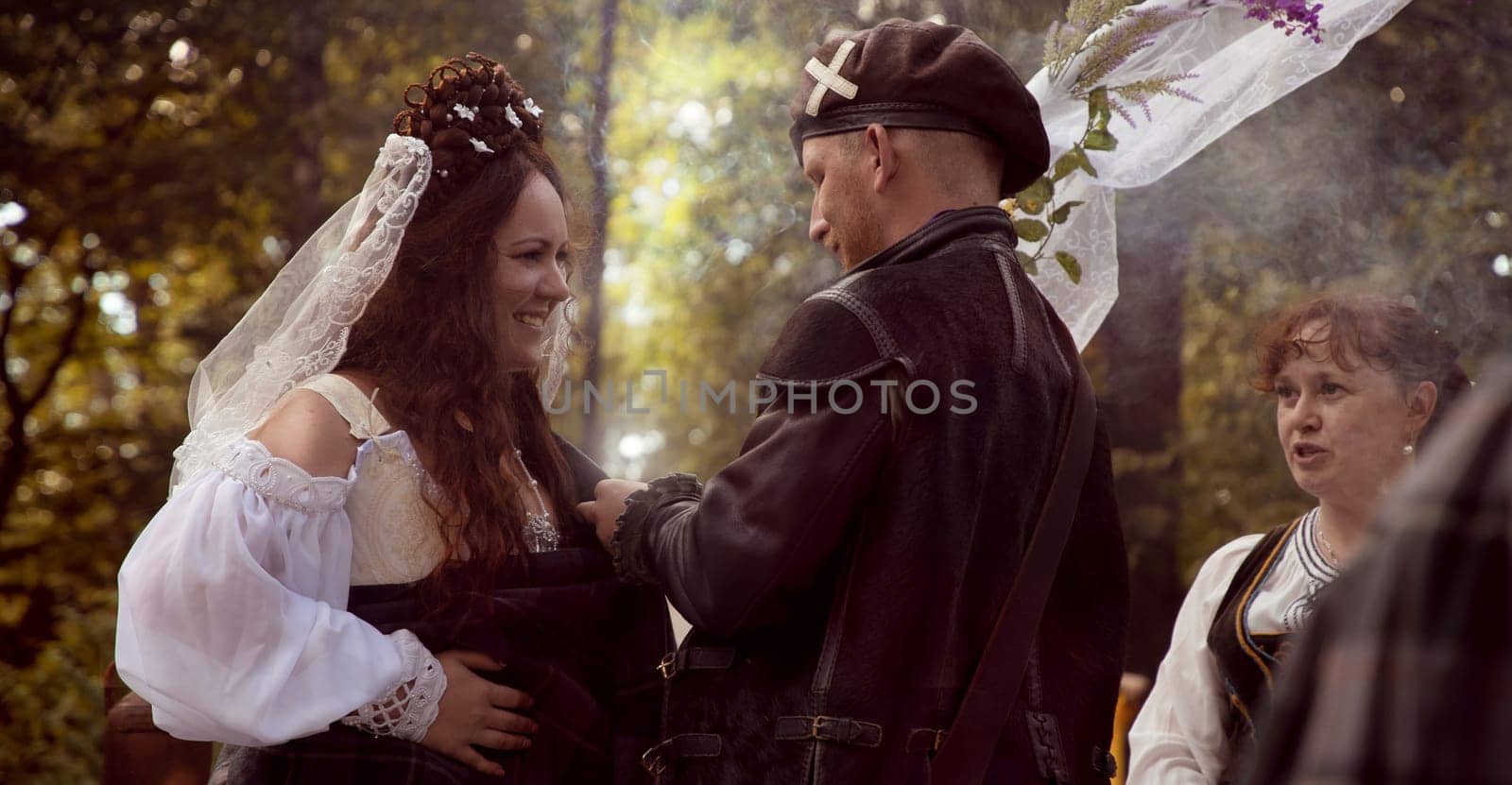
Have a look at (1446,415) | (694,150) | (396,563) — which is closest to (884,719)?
(396,563)

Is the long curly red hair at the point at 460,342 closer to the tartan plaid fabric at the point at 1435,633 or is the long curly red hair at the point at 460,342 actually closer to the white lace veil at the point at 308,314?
the white lace veil at the point at 308,314

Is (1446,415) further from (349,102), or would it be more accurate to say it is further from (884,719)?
(349,102)

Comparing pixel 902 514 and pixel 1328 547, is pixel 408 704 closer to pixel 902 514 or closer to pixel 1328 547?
pixel 902 514

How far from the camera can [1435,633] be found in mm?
751

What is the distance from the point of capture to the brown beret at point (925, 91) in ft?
8.71

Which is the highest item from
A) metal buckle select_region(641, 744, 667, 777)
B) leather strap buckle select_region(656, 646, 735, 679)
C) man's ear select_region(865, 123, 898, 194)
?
man's ear select_region(865, 123, 898, 194)

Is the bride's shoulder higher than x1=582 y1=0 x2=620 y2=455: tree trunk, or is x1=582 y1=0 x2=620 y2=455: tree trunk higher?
x1=582 y1=0 x2=620 y2=455: tree trunk

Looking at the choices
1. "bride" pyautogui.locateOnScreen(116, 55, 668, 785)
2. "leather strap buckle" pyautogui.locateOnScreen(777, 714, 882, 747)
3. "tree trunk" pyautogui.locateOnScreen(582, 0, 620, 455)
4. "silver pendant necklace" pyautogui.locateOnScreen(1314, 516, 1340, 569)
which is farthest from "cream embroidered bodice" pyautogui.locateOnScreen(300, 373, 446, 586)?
"tree trunk" pyautogui.locateOnScreen(582, 0, 620, 455)

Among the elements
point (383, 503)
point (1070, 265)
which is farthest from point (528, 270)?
point (1070, 265)

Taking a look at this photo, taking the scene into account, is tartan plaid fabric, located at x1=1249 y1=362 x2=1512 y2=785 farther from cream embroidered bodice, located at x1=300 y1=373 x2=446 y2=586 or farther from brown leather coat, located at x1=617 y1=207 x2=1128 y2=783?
cream embroidered bodice, located at x1=300 y1=373 x2=446 y2=586

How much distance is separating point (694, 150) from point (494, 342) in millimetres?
6775

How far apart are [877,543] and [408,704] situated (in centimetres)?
93

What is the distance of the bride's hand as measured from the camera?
262 centimetres

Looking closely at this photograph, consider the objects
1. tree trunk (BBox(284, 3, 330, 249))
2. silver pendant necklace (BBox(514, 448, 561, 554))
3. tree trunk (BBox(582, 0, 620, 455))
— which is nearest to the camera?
silver pendant necklace (BBox(514, 448, 561, 554))
